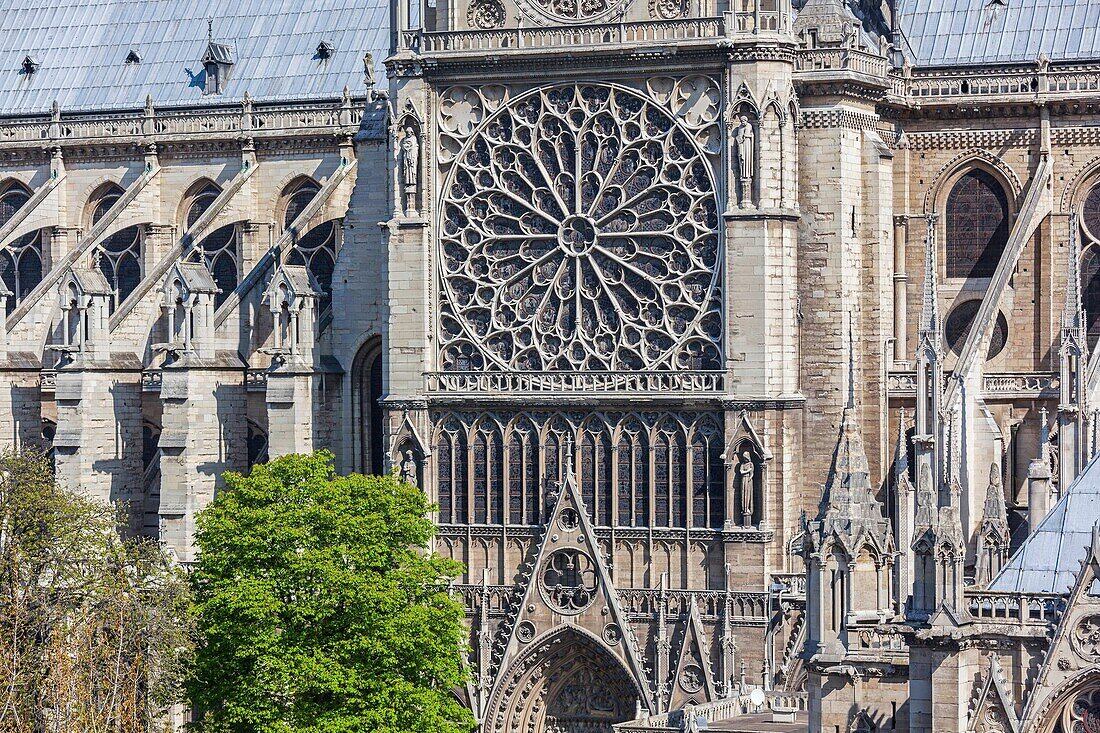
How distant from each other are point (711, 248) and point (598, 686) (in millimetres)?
9841

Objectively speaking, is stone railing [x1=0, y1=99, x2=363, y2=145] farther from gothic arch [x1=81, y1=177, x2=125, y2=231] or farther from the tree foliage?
the tree foliage

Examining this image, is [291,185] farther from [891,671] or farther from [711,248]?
[891,671]

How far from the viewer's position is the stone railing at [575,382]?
67812 millimetres

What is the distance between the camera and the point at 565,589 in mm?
68062

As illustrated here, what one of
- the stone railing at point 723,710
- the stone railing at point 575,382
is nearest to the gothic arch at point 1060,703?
the stone railing at point 723,710

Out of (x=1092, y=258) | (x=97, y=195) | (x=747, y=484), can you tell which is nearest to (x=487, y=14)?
(x=747, y=484)

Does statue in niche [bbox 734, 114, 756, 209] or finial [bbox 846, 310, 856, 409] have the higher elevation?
statue in niche [bbox 734, 114, 756, 209]

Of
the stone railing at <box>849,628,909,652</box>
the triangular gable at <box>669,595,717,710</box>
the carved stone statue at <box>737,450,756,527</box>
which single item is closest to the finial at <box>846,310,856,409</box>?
the carved stone statue at <box>737,450,756,527</box>

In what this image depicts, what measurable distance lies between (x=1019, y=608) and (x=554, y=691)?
2368 cm

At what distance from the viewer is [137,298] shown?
77.7 m

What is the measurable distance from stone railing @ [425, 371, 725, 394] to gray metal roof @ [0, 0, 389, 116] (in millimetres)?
12039

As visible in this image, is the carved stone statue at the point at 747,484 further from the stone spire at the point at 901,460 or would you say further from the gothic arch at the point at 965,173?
the gothic arch at the point at 965,173

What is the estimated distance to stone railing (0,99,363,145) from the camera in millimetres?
79250

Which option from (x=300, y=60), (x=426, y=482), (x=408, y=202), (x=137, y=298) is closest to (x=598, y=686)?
(x=426, y=482)
